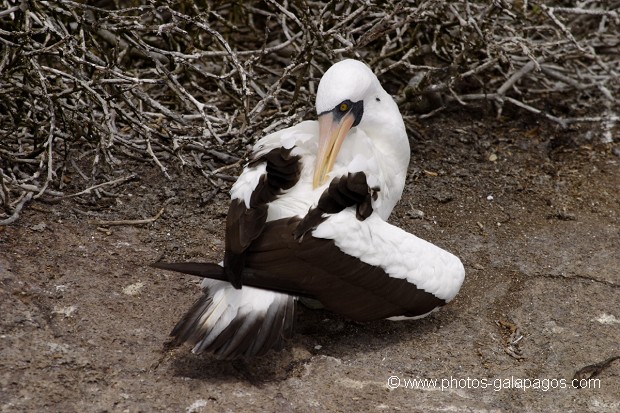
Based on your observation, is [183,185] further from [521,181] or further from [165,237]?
[521,181]

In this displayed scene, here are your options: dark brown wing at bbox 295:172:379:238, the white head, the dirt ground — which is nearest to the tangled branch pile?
the dirt ground

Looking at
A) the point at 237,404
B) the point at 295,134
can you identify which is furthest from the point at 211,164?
the point at 237,404

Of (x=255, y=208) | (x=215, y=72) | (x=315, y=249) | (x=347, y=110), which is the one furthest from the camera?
(x=215, y=72)

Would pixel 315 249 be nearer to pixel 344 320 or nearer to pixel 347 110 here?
pixel 344 320

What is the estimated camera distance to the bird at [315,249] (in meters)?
3.55

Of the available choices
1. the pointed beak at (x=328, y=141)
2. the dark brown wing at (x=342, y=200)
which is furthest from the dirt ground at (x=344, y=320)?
the pointed beak at (x=328, y=141)

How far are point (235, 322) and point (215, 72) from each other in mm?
2516

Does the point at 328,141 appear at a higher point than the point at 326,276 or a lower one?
higher

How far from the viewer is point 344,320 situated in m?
4.02

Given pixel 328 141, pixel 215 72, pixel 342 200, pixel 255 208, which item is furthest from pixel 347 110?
pixel 215 72

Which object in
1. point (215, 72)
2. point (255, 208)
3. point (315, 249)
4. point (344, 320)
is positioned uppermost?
point (255, 208)

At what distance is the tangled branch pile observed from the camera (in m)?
4.44

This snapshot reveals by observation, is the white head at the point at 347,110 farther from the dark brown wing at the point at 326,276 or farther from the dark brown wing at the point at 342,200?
the dark brown wing at the point at 326,276

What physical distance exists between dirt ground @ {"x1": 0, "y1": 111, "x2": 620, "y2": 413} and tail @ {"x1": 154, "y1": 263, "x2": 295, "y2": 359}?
120 mm
